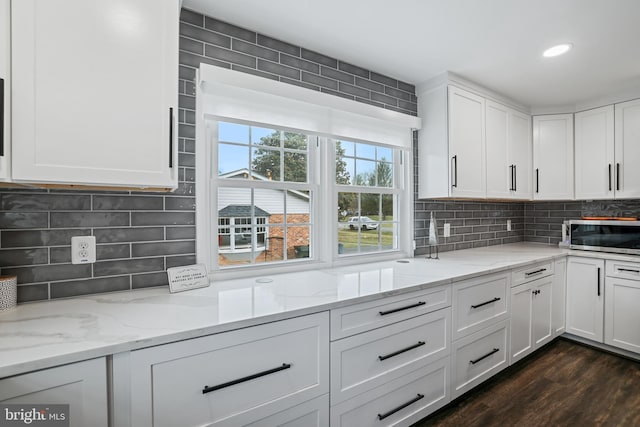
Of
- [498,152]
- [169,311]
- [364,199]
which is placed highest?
[498,152]

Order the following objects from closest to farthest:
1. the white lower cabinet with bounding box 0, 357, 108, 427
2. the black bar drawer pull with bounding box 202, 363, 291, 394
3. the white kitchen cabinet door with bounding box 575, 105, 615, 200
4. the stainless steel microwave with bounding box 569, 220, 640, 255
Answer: the white lower cabinet with bounding box 0, 357, 108, 427 < the black bar drawer pull with bounding box 202, 363, 291, 394 < the stainless steel microwave with bounding box 569, 220, 640, 255 < the white kitchen cabinet door with bounding box 575, 105, 615, 200

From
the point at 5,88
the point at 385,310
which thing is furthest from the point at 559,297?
the point at 5,88

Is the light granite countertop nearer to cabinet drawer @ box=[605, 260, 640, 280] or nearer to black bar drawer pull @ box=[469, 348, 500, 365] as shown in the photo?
black bar drawer pull @ box=[469, 348, 500, 365]

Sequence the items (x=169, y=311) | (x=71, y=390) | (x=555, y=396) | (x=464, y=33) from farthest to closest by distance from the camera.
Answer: (x=555, y=396), (x=464, y=33), (x=169, y=311), (x=71, y=390)

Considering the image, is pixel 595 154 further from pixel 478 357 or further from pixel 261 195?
pixel 261 195

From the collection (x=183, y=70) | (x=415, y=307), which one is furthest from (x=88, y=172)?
(x=415, y=307)

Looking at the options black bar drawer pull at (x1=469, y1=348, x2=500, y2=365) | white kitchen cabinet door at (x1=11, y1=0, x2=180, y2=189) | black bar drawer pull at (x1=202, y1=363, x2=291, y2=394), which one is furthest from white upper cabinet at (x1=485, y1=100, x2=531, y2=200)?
white kitchen cabinet door at (x1=11, y1=0, x2=180, y2=189)

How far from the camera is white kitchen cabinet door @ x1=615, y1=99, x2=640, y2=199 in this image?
9.17ft

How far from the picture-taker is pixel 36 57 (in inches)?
43.1

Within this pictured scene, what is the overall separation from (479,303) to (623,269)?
1573mm

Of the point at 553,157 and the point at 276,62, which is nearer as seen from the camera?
the point at 276,62

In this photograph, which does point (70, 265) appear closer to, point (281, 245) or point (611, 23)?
point (281, 245)

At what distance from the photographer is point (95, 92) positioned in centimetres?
118

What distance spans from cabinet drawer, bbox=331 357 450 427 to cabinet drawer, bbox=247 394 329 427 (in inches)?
2.3
